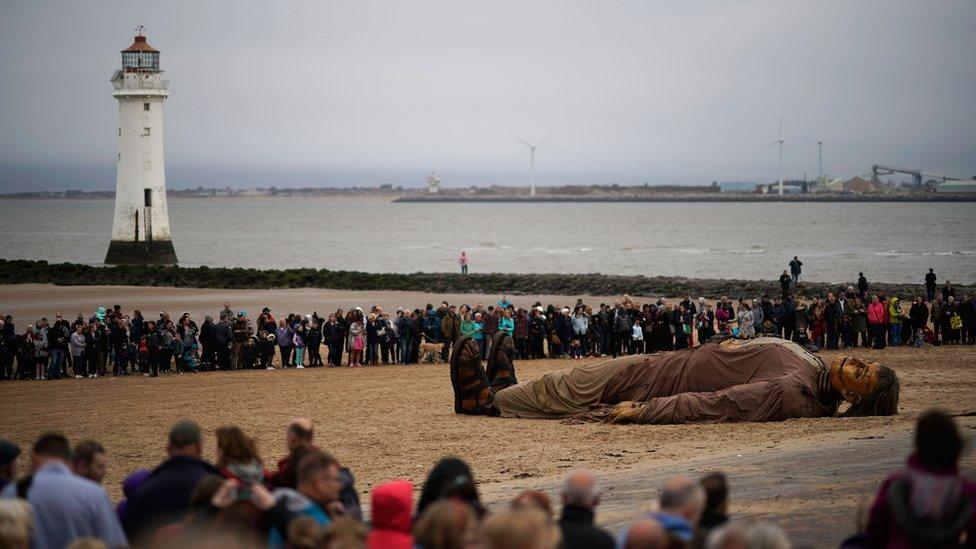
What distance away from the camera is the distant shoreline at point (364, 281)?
53562 mm

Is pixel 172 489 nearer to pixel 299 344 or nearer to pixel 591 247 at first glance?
pixel 299 344

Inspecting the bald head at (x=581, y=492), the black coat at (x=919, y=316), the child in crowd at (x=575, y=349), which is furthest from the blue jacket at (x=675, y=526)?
the black coat at (x=919, y=316)

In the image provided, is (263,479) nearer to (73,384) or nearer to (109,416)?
(109,416)

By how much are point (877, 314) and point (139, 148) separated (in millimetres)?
41163

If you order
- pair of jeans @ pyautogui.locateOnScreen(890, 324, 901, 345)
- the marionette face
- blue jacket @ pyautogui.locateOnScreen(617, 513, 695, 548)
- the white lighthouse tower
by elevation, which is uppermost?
the white lighthouse tower

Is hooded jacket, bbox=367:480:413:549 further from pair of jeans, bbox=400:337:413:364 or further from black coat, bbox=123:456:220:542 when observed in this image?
pair of jeans, bbox=400:337:413:364

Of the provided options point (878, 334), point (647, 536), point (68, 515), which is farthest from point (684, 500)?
point (878, 334)

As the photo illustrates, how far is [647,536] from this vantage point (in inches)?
230

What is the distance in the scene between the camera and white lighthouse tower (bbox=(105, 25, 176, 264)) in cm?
5834

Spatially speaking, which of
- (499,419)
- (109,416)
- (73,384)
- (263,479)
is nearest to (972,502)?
(263,479)

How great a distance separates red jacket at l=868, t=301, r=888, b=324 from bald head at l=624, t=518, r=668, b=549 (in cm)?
2339

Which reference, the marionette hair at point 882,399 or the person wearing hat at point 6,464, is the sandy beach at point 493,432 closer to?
the marionette hair at point 882,399

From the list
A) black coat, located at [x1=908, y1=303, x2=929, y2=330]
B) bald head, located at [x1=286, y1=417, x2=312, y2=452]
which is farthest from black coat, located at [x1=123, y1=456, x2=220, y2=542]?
black coat, located at [x1=908, y1=303, x2=929, y2=330]

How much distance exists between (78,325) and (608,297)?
2935 cm
